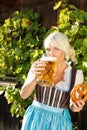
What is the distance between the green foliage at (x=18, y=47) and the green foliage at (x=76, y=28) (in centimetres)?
50

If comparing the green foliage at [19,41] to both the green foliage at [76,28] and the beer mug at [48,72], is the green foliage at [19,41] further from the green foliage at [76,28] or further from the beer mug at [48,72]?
the beer mug at [48,72]

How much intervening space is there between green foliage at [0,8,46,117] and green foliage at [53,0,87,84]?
1.65 ft

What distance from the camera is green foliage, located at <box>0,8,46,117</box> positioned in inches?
217

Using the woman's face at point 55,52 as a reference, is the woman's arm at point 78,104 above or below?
below

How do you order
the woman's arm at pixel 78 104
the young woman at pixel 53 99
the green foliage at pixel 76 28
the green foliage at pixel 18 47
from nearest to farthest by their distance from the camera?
the woman's arm at pixel 78 104
the young woman at pixel 53 99
the green foliage at pixel 76 28
the green foliage at pixel 18 47

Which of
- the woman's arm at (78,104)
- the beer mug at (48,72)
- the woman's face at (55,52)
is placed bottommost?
the woman's arm at (78,104)

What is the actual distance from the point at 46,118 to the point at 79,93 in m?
0.42

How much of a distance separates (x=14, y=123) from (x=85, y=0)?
2166 millimetres

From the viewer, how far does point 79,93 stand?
11.2ft

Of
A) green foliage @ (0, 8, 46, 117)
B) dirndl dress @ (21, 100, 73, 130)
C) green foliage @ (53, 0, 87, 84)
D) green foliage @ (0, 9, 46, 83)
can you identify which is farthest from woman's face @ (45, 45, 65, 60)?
green foliage @ (0, 9, 46, 83)

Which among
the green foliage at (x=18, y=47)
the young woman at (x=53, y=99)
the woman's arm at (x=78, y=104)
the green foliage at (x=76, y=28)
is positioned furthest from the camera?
the green foliage at (x=18, y=47)

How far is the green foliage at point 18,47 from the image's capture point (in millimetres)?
5523

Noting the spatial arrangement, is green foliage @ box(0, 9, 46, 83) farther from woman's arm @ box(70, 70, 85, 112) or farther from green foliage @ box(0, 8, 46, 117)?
woman's arm @ box(70, 70, 85, 112)

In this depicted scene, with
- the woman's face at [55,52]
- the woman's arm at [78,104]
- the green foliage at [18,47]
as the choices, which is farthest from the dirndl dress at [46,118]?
the green foliage at [18,47]
